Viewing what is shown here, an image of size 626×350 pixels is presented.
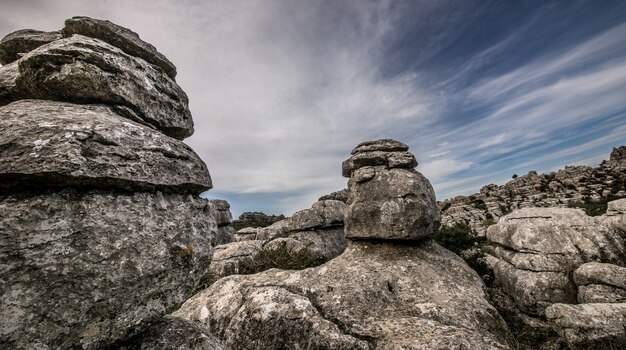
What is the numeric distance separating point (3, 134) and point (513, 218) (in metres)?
21.0

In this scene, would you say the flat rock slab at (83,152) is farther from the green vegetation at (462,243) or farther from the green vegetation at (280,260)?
the green vegetation at (462,243)

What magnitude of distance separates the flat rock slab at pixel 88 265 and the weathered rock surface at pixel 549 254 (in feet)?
48.4

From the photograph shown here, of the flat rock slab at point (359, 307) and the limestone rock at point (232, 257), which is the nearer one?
the flat rock slab at point (359, 307)

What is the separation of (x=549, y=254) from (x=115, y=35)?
60.7 feet

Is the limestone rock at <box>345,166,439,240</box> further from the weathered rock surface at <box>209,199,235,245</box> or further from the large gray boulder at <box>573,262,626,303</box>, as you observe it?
Answer: the weathered rock surface at <box>209,199,235,245</box>

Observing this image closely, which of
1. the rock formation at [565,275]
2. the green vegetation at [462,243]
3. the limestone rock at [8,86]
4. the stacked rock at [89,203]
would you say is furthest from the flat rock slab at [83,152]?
the green vegetation at [462,243]

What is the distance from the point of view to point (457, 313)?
9.78 m

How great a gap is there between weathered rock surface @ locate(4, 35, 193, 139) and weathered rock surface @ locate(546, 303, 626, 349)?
557 inches

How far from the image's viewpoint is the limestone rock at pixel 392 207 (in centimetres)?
1355

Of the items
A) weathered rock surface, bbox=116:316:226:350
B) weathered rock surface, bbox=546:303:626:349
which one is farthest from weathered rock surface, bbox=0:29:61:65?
weathered rock surface, bbox=546:303:626:349

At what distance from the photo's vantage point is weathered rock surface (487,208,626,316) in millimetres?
11961

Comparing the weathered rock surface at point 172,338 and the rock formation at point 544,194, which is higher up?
the rock formation at point 544,194

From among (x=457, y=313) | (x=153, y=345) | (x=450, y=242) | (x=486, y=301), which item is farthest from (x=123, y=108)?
(x=450, y=242)

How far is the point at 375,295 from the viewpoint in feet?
34.3
